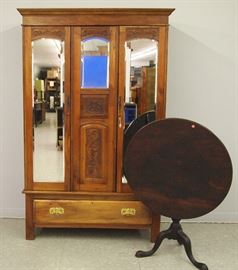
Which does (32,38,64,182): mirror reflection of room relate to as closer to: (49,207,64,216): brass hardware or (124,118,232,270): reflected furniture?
(49,207,64,216): brass hardware

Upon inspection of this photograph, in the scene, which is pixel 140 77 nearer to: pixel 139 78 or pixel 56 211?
pixel 139 78

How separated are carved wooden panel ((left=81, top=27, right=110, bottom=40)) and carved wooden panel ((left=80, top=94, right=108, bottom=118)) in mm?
491

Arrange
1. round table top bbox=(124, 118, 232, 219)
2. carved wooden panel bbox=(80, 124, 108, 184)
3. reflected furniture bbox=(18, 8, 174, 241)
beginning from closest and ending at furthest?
1. round table top bbox=(124, 118, 232, 219)
2. reflected furniture bbox=(18, 8, 174, 241)
3. carved wooden panel bbox=(80, 124, 108, 184)

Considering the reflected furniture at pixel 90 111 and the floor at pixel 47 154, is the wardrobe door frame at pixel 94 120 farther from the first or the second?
the floor at pixel 47 154

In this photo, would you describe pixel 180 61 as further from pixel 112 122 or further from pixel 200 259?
pixel 200 259

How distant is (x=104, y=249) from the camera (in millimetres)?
2693

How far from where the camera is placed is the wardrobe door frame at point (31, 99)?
2.61m

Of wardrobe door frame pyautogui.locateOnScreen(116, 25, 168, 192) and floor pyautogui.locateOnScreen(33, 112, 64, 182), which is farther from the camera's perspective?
floor pyautogui.locateOnScreen(33, 112, 64, 182)

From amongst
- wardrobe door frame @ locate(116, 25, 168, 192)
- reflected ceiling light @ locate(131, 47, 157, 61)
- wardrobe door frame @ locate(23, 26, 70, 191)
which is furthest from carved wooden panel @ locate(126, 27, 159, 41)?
wardrobe door frame @ locate(23, 26, 70, 191)

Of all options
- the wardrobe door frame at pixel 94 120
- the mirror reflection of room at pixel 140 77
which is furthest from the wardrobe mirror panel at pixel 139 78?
the wardrobe door frame at pixel 94 120

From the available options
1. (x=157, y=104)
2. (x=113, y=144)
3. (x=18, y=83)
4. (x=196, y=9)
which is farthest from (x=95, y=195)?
(x=196, y=9)

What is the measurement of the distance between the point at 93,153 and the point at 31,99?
695 millimetres

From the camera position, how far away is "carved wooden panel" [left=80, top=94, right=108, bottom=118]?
2.68 m

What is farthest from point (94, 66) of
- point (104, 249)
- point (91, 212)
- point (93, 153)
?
point (104, 249)
